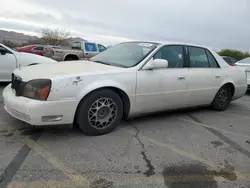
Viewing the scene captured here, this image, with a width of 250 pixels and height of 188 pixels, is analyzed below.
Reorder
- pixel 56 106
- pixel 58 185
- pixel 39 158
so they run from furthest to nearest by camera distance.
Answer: pixel 56 106 → pixel 39 158 → pixel 58 185

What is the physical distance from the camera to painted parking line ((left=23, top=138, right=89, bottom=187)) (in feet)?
8.41

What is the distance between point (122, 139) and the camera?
145 inches

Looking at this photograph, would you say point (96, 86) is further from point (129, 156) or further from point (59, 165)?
point (59, 165)

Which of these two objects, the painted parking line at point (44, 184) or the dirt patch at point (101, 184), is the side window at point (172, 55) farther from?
the painted parking line at point (44, 184)

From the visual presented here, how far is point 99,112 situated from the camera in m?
3.71

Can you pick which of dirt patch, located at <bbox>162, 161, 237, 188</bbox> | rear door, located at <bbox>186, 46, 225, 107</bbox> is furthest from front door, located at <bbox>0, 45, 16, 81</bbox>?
dirt patch, located at <bbox>162, 161, 237, 188</bbox>

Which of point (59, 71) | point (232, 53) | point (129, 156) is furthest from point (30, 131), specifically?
point (232, 53)

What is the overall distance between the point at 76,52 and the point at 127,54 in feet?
37.2

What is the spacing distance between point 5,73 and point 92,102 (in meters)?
4.47

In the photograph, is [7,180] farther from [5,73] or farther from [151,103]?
[5,73]

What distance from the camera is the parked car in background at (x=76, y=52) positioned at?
45.7ft

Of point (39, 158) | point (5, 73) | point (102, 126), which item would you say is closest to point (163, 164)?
point (102, 126)

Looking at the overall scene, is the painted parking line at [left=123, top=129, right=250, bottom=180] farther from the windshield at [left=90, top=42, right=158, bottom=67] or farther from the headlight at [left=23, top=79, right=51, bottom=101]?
the headlight at [left=23, top=79, right=51, bottom=101]

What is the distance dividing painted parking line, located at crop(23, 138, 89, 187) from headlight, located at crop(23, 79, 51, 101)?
0.62 metres
